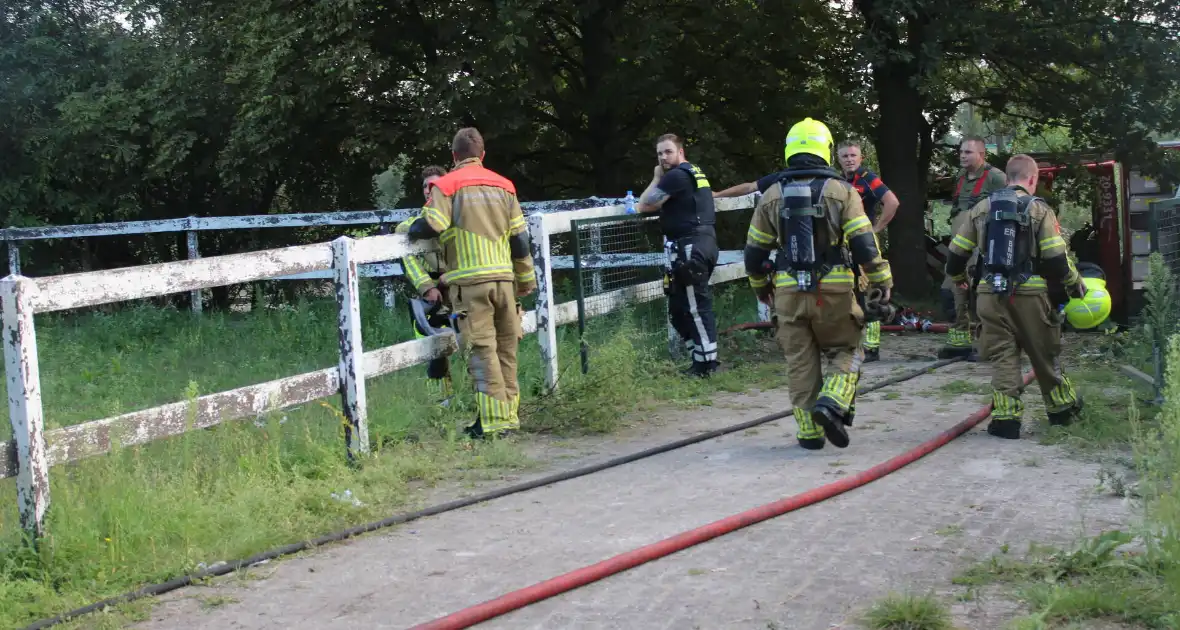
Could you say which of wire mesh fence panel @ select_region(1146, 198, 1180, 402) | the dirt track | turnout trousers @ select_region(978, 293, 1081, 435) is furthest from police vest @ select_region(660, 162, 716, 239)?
wire mesh fence panel @ select_region(1146, 198, 1180, 402)

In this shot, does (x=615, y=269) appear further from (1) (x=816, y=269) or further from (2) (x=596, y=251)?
(1) (x=816, y=269)

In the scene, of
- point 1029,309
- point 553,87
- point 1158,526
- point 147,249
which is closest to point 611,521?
point 1158,526

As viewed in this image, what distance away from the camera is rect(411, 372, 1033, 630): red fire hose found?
4.53 m

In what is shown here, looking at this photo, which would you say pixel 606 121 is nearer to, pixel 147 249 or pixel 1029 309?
pixel 147 249

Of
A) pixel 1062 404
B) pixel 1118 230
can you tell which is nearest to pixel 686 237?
pixel 1062 404

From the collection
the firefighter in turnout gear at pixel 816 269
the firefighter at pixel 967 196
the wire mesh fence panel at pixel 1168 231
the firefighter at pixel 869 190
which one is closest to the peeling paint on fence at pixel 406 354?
the firefighter in turnout gear at pixel 816 269

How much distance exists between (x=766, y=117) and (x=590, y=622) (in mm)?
13224

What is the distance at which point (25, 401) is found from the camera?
510 centimetres

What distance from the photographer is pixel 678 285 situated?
10.0 meters

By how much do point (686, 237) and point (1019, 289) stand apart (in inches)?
117

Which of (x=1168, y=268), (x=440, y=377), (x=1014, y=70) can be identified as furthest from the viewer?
(x=1014, y=70)

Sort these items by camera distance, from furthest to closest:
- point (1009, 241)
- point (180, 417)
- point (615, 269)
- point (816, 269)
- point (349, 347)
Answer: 1. point (615, 269)
2. point (1009, 241)
3. point (816, 269)
4. point (349, 347)
5. point (180, 417)

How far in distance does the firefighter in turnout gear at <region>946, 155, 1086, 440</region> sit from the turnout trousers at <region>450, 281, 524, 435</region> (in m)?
2.89

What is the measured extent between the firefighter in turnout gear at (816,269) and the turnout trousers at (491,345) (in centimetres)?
154
